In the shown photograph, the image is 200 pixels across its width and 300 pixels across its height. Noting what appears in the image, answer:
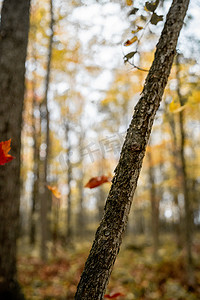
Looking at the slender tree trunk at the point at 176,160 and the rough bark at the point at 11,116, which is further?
the slender tree trunk at the point at 176,160

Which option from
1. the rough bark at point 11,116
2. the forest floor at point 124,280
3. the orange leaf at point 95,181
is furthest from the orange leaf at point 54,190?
the forest floor at point 124,280

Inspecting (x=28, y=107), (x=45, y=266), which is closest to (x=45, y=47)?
(x=28, y=107)

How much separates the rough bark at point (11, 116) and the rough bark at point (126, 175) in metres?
1.94

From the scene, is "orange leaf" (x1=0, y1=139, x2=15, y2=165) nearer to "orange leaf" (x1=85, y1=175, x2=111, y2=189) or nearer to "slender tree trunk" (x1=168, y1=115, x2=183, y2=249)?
"orange leaf" (x1=85, y1=175, x2=111, y2=189)

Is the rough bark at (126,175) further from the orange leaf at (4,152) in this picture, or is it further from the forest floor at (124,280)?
the forest floor at (124,280)

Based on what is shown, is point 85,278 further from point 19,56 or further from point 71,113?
point 71,113

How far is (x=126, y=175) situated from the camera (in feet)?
4.79

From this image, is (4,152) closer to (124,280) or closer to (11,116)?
(11,116)

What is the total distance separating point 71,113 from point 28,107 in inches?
90.8

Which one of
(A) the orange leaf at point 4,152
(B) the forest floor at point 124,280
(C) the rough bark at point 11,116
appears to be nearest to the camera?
(A) the orange leaf at point 4,152

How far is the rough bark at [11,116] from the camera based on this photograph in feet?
9.66

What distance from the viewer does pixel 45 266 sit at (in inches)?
269

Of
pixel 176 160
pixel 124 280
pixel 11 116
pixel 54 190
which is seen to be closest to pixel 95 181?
pixel 54 190

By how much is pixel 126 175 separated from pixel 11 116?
7.32ft
